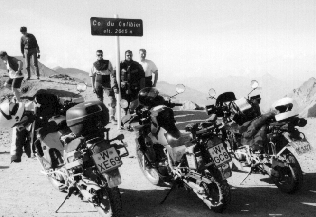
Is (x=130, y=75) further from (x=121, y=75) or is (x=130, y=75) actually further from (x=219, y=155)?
(x=219, y=155)

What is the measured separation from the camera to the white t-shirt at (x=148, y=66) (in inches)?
381

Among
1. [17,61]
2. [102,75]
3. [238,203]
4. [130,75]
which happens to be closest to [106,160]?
[238,203]

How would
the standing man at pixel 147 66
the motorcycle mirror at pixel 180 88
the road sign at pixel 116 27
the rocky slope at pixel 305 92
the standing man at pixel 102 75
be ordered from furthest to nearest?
the rocky slope at pixel 305 92
the standing man at pixel 102 75
the standing man at pixel 147 66
the road sign at pixel 116 27
the motorcycle mirror at pixel 180 88

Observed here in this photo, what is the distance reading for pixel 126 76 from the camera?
9.20 m

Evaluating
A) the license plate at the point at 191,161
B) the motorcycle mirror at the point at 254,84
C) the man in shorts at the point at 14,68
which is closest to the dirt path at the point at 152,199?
the license plate at the point at 191,161

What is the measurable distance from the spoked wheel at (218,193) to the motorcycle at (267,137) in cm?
116

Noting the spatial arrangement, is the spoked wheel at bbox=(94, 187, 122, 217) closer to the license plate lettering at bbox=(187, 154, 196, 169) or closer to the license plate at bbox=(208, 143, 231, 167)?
the license plate lettering at bbox=(187, 154, 196, 169)

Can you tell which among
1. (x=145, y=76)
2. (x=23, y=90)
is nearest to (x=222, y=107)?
(x=145, y=76)

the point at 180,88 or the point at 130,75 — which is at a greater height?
the point at 130,75

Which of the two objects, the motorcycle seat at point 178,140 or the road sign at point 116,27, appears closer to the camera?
the motorcycle seat at point 178,140

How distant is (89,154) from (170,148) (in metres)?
1.19

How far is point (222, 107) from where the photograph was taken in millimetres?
6141

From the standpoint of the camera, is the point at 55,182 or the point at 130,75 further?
the point at 130,75

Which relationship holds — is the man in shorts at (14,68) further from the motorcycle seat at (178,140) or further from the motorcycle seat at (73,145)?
the motorcycle seat at (178,140)
